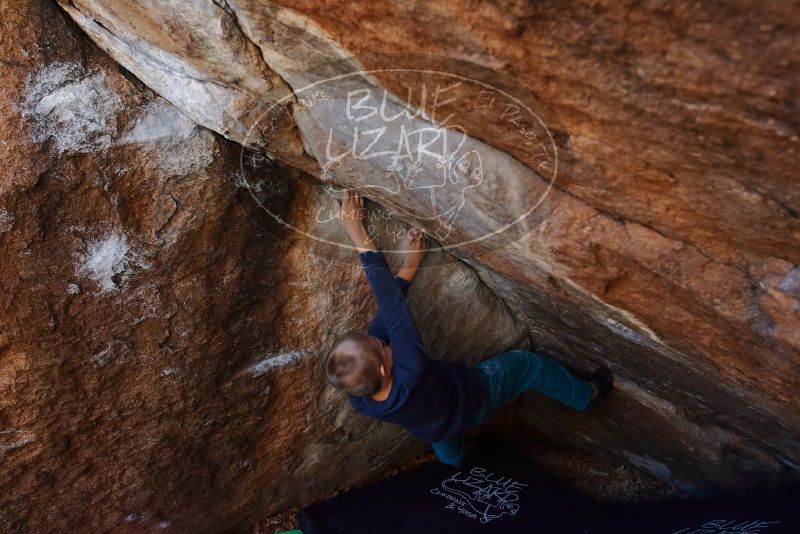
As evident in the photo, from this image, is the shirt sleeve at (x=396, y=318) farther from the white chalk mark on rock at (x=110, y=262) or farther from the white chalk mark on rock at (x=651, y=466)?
the white chalk mark on rock at (x=651, y=466)

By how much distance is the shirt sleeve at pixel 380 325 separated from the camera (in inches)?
78.4

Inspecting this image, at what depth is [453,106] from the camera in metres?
1.22

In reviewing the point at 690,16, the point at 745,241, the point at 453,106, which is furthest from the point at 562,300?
the point at 690,16

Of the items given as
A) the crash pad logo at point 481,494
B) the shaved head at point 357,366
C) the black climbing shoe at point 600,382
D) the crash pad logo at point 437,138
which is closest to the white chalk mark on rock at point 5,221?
the crash pad logo at point 437,138

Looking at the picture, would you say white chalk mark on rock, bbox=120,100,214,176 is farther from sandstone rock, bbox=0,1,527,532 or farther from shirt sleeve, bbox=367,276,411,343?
shirt sleeve, bbox=367,276,411,343

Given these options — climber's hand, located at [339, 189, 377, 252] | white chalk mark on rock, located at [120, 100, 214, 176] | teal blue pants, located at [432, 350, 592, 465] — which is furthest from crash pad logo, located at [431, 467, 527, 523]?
white chalk mark on rock, located at [120, 100, 214, 176]

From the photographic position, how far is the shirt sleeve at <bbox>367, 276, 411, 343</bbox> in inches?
78.4

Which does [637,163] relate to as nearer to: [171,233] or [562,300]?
[562,300]

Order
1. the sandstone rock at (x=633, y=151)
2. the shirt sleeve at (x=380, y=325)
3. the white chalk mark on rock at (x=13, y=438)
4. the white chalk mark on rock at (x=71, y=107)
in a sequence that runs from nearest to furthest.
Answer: the sandstone rock at (x=633, y=151), the white chalk mark on rock at (x=71, y=107), the white chalk mark on rock at (x=13, y=438), the shirt sleeve at (x=380, y=325)

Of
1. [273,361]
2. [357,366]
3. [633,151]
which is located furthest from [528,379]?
[633,151]

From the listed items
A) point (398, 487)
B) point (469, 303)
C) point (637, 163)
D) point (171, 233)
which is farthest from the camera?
point (398, 487)

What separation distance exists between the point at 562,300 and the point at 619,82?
990 mm

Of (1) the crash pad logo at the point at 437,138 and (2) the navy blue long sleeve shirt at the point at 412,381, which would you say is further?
(2) the navy blue long sleeve shirt at the point at 412,381

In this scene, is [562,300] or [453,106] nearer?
[453,106]
